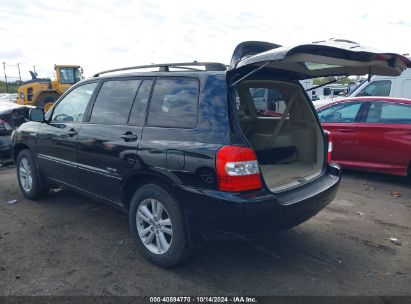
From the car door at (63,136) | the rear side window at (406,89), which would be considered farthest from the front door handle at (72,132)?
the rear side window at (406,89)

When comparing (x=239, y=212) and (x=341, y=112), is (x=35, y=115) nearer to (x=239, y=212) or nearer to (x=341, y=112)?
(x=239, y=212)

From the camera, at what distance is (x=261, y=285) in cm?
315

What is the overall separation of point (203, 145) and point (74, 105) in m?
2.32

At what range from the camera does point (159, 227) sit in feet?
11.1

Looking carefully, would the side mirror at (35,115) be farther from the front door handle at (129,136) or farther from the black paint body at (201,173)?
the front door handle at (129,136)

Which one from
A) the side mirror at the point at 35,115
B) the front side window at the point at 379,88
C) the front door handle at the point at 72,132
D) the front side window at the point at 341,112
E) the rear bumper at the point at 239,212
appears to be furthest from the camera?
the front side window at the point at 379,88

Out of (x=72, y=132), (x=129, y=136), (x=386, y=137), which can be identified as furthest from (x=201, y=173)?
(x=386, y=137)

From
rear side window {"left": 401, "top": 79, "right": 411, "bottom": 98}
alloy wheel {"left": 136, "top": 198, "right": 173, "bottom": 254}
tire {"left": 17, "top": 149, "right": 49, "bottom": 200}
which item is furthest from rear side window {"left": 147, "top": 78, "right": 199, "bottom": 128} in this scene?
rear side window {"left": 401, "top": 79, "right": 411, "bottom": 98}

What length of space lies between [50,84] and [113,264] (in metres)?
16.6

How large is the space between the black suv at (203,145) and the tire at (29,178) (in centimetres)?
53

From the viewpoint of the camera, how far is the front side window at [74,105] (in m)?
4.38

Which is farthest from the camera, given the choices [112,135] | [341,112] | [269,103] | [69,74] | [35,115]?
[69,74]

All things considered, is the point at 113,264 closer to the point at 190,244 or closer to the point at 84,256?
the point at 84,256

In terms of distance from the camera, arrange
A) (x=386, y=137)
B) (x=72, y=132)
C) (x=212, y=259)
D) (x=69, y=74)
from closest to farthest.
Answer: (x=212, y=259), (x=72, y=132), (x=386, y=137), (x=69, y=74)
